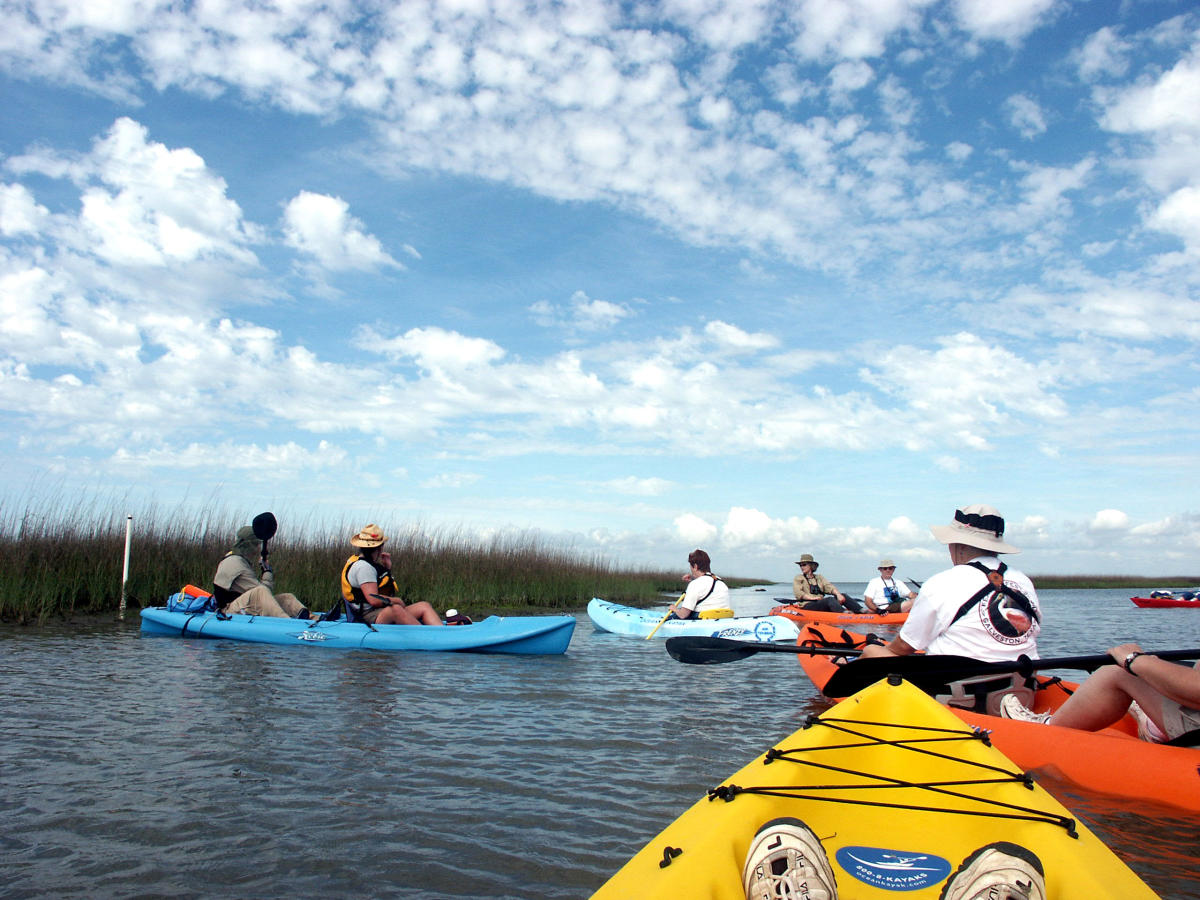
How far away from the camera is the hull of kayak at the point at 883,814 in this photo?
6.58 feet

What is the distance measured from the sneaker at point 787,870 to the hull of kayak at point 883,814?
7 cm

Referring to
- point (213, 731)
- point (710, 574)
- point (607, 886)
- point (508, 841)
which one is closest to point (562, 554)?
point (710, 574)

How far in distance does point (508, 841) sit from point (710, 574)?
24.5 feet

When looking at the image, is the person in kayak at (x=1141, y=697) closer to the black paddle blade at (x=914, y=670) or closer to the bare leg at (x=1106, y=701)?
the bare leg at (x=1106, y=701)

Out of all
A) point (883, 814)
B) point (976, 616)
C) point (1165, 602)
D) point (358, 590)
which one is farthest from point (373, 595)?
point (1165, 602)

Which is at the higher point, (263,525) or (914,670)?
(263,525)

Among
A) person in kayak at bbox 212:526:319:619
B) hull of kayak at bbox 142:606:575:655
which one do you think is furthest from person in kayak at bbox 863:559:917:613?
person in kayak at bbox 212:526:319:619

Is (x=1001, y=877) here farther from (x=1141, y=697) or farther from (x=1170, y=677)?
(x=1141, y=697)

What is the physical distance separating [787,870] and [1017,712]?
2971mm

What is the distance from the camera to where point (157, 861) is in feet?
9.30

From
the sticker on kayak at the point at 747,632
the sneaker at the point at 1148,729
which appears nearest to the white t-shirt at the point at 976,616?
the sneaker at the point at 1148,729

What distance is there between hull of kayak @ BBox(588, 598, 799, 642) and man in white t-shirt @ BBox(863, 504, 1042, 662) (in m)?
4.13

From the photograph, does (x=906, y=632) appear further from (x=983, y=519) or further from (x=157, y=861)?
(x=157, y=861)

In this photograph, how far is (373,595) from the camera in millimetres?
8680
